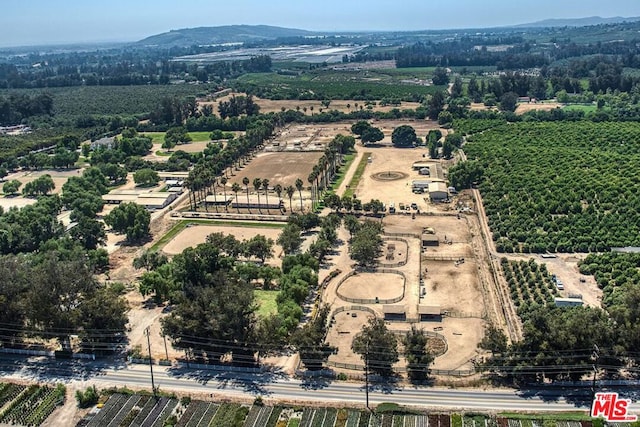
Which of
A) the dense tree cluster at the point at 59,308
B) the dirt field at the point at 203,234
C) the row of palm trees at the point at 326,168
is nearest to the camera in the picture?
the dense tree cluster at the point at 59,308

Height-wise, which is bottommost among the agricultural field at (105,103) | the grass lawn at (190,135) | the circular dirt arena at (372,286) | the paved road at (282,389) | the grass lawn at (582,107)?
the paved road at (282,389)

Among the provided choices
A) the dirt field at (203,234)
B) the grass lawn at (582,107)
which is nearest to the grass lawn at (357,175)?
the dirt field at (203,234)

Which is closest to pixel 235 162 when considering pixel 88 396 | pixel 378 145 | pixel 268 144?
pixel 268 144

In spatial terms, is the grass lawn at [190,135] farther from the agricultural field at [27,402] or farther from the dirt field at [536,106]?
the agricultural field at [27,402]

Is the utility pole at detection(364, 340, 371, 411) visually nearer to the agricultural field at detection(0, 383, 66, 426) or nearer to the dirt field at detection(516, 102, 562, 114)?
the agricultural field at detection(0, 383, 66, 426)

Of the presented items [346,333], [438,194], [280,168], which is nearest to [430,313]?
[346,333]

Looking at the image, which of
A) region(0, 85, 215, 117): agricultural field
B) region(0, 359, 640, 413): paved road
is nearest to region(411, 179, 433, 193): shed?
region(0, 359, 640, 413): paved road

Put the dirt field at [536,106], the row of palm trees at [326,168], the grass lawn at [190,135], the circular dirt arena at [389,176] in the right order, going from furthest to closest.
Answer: the dirt field at [536,106], the grass lawn at [190,135], the circular dirt arena at [389,176], the row of palm trees at [326,168]
